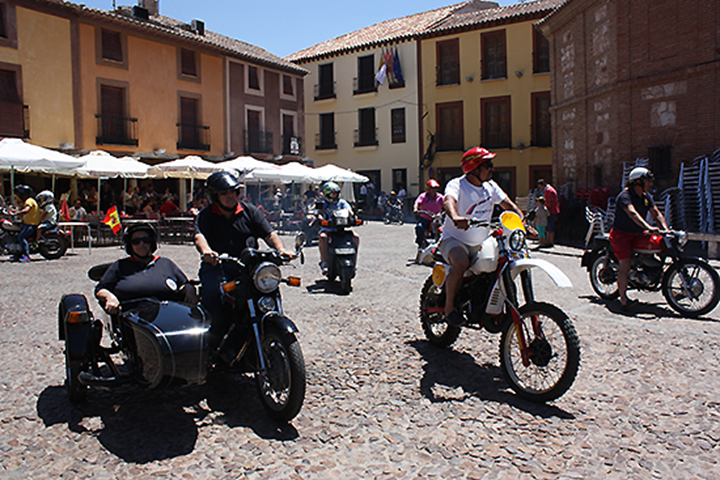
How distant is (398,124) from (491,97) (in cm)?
604

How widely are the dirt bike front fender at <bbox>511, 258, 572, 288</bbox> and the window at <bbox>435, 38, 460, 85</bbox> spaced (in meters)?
31.0

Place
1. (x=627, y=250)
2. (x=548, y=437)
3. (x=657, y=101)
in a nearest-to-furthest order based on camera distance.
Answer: (x=548, y=437) < (x=627, y=250) < (x=657, y=101)

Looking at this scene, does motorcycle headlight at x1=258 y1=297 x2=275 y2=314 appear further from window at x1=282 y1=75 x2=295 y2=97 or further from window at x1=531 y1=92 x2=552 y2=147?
window at x1=282 y1=75 x2=295 y2=97

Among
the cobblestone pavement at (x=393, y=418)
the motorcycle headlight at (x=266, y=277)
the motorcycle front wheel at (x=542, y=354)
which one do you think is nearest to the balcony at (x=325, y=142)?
the cobblestone pavement at (x=393, y=418)

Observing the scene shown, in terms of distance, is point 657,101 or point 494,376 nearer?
point 494,376

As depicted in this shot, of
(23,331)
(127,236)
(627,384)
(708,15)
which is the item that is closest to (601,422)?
(627,384)

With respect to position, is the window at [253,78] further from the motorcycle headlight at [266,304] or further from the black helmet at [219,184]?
the motorcycle headlight at [266,304]

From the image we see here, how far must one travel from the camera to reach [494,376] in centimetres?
464

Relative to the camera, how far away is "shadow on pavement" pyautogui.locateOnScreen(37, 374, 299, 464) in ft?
11.3

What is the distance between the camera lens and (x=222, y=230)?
433 centimetres

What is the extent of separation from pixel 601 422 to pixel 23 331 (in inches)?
216

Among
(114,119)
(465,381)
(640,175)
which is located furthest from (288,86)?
(465,381)

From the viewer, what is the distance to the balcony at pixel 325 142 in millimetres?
38750

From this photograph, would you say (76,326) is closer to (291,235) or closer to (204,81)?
(291,235)
